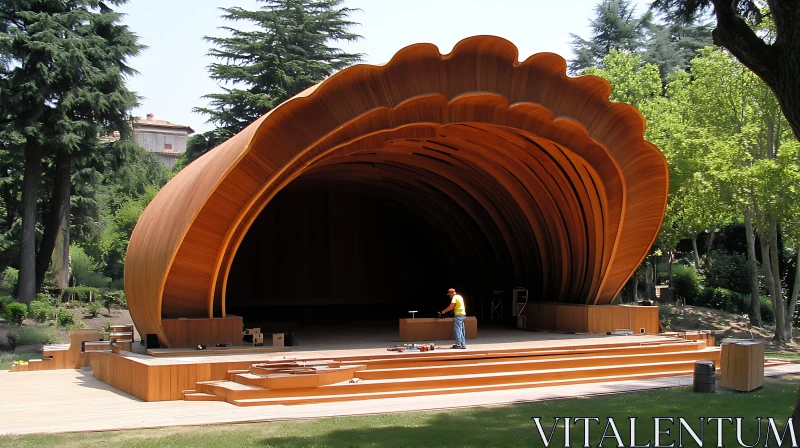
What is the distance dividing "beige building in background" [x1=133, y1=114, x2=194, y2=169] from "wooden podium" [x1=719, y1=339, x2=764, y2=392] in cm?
6321

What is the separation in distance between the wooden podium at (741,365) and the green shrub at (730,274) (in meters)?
22.5

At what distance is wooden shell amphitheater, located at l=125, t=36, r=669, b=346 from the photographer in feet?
44.2

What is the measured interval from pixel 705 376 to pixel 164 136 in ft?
219

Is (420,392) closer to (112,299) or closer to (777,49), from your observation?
(777,49)

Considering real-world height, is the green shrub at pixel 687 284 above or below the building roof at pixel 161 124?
below

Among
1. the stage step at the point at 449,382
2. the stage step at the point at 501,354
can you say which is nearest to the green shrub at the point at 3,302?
the stage step at the point at 449,382

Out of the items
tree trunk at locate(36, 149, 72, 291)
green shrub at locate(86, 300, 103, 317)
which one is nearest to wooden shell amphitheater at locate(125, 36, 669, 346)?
tree trunk at locate(36, 149, 72, 291)

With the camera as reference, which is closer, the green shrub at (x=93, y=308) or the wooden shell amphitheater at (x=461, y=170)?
the wooden shell amphitheater at (x=461, y=170)

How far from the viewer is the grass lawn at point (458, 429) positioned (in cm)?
771

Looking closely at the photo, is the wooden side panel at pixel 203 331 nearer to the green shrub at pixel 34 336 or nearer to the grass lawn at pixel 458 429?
the grass lawn at pixel 458 429

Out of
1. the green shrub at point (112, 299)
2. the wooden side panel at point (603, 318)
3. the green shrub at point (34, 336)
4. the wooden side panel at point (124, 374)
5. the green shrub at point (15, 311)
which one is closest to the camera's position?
the wooden side panel at point (124, 374)

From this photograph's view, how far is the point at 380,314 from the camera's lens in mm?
25375

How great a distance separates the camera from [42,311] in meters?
27.0

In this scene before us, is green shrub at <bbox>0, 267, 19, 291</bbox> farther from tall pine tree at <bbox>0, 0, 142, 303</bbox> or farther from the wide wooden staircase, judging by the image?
the wide wooden staircase
